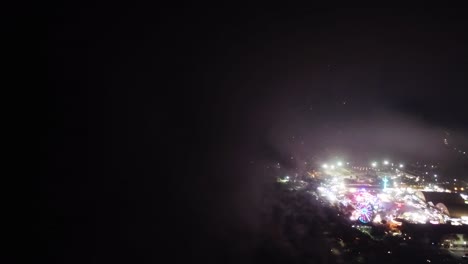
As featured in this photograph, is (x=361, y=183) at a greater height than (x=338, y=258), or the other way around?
(x=361, y=183)

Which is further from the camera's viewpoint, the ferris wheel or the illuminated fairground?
the illuminated fairground

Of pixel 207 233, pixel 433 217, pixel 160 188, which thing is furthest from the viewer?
pixel 433 217

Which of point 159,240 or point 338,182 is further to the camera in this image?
point 338,182

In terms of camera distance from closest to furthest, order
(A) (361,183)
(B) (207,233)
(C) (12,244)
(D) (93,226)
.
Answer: (C) (12,244), (D) (93,226), (B) (207,233), (A) (361,183)

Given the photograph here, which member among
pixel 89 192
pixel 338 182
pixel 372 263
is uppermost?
pixel 338 182

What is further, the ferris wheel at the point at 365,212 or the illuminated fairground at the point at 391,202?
the illuminated fairground at the point at 391,202

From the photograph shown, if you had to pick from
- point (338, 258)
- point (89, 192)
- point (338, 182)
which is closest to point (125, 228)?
point (89, 192)

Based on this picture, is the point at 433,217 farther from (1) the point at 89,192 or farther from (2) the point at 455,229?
(1) the point at 89,192

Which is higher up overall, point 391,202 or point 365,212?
point 391,202

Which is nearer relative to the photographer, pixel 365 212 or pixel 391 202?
pixel 365 212

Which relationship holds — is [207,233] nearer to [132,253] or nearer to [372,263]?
[132,253]
